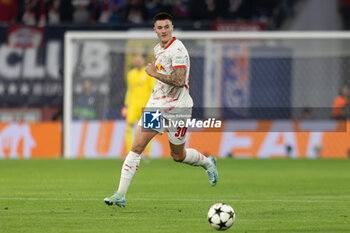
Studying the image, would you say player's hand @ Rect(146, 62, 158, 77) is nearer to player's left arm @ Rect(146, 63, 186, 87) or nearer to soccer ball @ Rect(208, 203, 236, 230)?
player's left arm @ Rect(146, 63, 186, 87)

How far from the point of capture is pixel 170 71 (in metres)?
9.01

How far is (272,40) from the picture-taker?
65.0ft

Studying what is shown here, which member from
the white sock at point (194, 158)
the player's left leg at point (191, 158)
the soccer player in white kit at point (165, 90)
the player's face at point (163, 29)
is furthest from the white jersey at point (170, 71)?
the white sock at point (194, 158)

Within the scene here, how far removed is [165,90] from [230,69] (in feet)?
35.7

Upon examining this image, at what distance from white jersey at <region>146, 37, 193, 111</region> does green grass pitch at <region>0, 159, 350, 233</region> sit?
1083 mm

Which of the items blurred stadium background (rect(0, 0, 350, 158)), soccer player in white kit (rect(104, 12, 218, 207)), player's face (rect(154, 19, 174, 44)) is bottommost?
blurred stadium background (rect(0, 0, 350, 158))

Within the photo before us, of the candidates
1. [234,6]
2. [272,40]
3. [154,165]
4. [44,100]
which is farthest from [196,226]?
[234,6]

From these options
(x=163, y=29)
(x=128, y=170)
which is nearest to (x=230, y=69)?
(x=163, y=29)

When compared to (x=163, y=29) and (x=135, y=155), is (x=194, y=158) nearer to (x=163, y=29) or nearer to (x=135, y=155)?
(x=135, y=155)

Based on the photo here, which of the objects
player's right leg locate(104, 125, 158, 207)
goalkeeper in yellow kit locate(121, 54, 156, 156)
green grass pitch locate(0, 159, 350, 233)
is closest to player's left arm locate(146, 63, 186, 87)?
player's right leg locate(104, 125, 158, 207)

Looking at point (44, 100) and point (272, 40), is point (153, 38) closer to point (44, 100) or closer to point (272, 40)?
point (272, 40)

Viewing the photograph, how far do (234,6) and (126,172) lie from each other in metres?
17.5

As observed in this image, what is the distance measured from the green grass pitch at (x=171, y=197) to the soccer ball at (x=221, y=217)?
13cm

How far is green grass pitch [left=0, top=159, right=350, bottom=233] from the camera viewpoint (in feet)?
24.5
